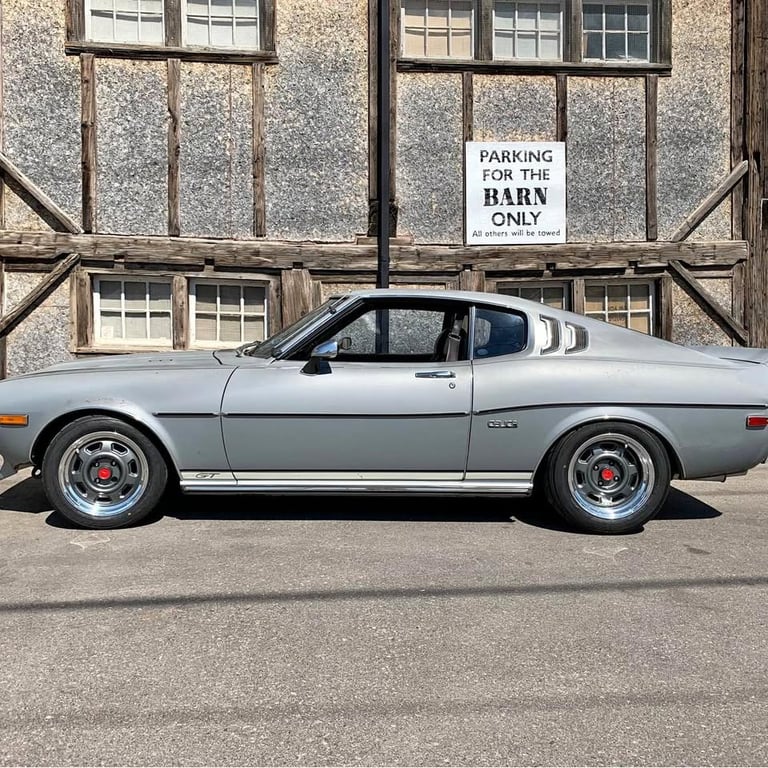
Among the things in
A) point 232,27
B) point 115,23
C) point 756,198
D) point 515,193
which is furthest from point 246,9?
point 756,198

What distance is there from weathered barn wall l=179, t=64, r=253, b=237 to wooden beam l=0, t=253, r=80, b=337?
1373 millimetres

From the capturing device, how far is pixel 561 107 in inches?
415

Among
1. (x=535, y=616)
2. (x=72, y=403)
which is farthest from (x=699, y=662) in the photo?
(x=72, y=403)

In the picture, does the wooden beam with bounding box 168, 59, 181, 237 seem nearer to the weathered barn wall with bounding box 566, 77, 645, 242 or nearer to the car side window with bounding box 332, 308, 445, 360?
the weathered barn wall with bounding box 566, 77, 645, 242

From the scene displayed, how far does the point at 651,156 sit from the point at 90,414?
8116 millimetres

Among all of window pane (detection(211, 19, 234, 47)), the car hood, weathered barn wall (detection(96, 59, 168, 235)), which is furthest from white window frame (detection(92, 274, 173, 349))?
the car hood

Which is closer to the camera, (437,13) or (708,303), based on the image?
(437,13)

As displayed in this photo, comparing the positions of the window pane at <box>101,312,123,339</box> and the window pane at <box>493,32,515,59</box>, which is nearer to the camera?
the window pane at <box>101,312,123,339</box>

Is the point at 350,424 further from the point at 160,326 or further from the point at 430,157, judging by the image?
the point at 430,157

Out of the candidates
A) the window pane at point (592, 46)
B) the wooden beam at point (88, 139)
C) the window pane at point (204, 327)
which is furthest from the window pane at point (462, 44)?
the window pane at point (204, 327)

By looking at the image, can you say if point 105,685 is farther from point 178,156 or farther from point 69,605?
point 178,156

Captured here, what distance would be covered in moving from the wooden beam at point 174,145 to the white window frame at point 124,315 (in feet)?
2.27

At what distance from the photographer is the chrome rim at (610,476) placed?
5141 mm

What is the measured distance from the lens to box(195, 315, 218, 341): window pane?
1044cm
